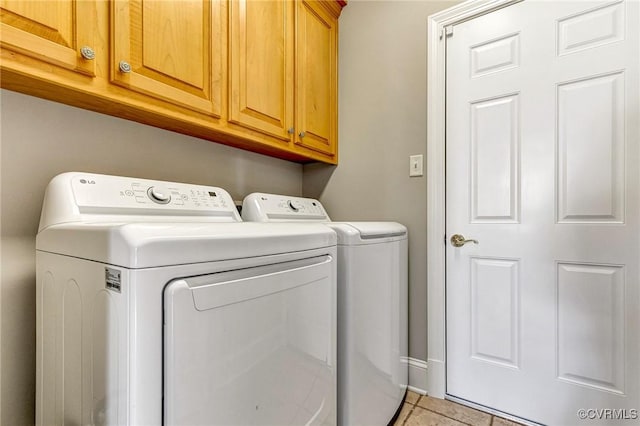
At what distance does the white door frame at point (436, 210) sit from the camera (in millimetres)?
1628

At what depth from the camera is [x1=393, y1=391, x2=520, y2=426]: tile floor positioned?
4.68 feet

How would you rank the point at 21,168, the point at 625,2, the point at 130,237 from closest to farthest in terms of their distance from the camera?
the point at 130,237
the point at 21,168
the point at 625,2

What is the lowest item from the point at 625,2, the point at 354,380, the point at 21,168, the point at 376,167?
the point at 354,380

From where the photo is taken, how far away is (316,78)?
5.94ft

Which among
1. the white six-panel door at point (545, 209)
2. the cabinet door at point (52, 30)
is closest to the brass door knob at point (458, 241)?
the white six-panel door at point (545, 209)

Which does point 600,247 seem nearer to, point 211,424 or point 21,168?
point 211,424

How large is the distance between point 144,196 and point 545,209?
5.46 ft

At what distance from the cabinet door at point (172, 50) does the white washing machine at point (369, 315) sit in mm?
561

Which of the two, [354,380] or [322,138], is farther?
[322,138]

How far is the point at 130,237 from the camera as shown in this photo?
57 cm

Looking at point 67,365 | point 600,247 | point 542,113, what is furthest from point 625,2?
point 67,365

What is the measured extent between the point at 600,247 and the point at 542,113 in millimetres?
625

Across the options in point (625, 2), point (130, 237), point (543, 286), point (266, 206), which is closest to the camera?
point (130, 237)

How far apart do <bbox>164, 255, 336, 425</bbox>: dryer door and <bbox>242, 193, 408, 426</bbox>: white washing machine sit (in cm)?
8
